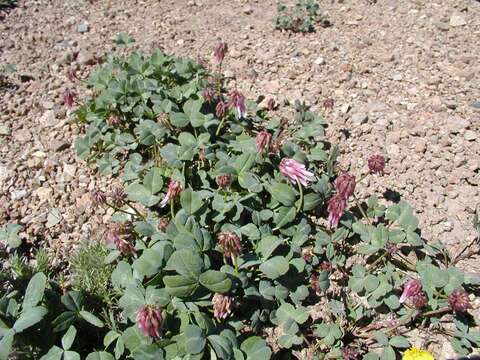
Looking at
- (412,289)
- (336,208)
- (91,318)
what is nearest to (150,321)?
(91,318)

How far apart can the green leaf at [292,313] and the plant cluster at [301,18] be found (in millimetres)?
2852

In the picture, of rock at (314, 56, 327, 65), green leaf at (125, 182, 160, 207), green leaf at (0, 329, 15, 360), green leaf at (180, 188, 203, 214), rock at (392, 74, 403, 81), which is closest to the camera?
green leaf at (0, 329, 15, 360)

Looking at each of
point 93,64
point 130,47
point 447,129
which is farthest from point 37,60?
point 447,129

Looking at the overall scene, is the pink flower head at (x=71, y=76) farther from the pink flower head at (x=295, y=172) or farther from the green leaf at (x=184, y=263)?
the green leaf at (x=184, y=263)

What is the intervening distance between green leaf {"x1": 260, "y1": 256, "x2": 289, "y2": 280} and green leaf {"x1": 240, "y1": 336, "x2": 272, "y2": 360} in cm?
31

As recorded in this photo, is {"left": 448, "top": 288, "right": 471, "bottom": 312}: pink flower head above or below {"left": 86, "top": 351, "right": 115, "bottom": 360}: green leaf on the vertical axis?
above

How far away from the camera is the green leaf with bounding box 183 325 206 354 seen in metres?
2.19

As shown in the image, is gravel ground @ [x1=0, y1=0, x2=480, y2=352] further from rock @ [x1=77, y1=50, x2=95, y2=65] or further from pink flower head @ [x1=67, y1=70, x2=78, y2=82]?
pink flower head @ [x1=67, y1=70, x2=78, y2=82]

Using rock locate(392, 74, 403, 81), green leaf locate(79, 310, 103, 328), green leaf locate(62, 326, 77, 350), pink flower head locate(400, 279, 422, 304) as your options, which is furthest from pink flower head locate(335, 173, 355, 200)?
rock locate(392, 74, 403, 81)

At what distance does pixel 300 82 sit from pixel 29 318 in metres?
2.79

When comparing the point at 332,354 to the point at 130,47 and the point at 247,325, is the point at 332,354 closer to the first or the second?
the point at 247,325

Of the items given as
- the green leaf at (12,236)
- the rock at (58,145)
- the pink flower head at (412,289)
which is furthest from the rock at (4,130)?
the pink flower head at (412,289)

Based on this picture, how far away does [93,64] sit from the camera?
14.2 ft

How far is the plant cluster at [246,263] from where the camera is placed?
2.31 meters
